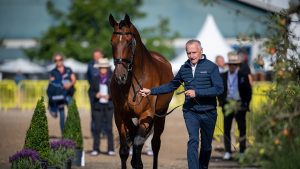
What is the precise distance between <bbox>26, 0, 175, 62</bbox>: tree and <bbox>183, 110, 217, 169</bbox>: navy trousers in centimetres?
4090

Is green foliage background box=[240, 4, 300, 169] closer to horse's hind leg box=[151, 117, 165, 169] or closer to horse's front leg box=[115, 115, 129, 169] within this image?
horse's front leg box=[115, 115, 129, 169]

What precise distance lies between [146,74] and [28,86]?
24.2 m

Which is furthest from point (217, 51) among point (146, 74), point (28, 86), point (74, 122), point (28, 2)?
point (28, 2)

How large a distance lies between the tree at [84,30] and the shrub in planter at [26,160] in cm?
4048

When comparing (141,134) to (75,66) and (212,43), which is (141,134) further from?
(75,66)

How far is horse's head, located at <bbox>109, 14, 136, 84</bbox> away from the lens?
1181 cm

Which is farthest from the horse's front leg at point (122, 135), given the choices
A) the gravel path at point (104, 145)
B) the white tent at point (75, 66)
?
the white tent at point (75, 66)

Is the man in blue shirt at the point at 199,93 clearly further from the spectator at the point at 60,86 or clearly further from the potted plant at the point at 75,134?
the spectator at the point at 60,86

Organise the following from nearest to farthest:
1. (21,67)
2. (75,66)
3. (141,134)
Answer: (141,134), (75,66), (21,67)

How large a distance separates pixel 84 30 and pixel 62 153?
1672 inches

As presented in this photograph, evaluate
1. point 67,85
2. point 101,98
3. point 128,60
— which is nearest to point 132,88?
point 128,60

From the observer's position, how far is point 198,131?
456 inches

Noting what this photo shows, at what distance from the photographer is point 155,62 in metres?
13.6

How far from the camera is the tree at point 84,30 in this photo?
2116 inches
